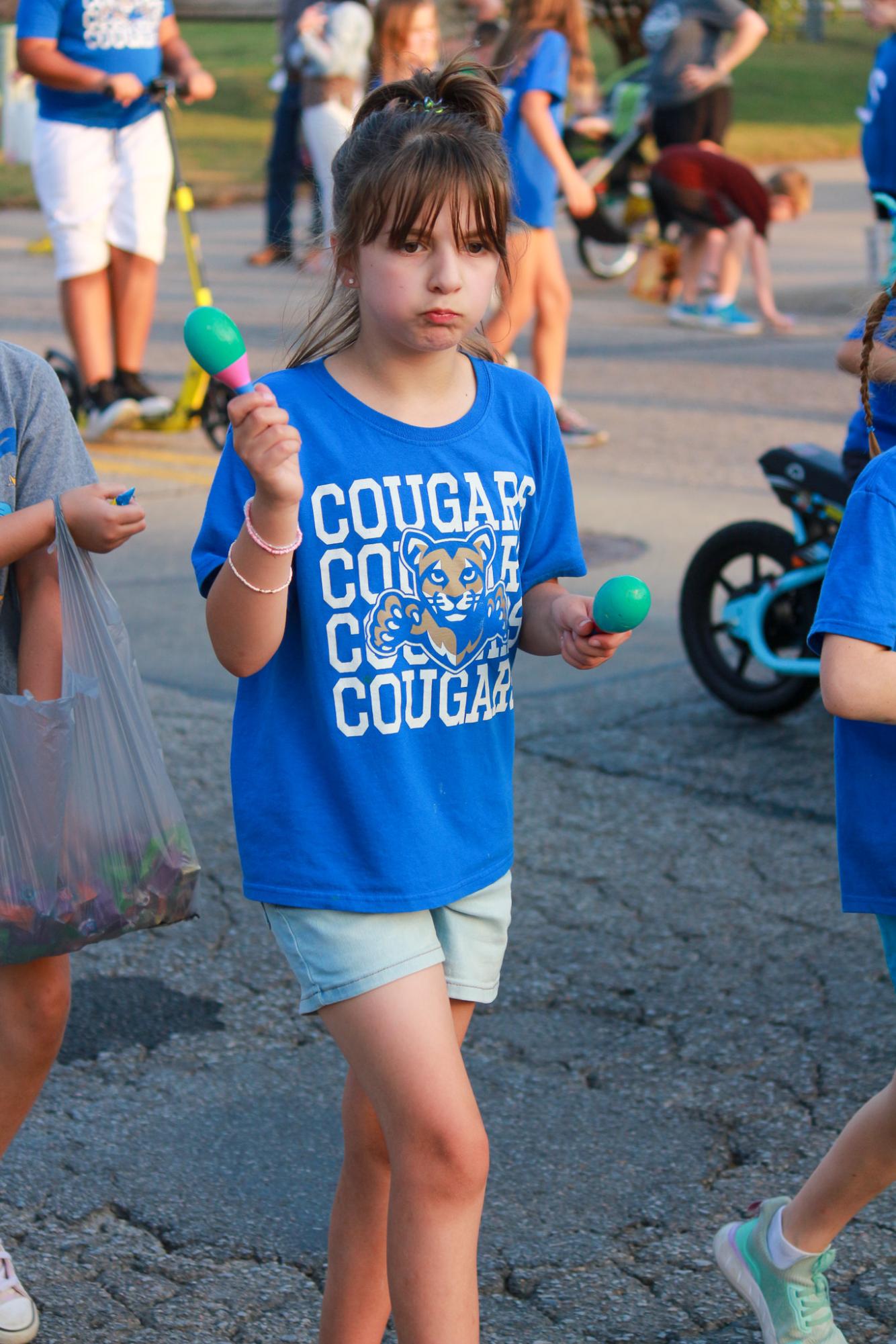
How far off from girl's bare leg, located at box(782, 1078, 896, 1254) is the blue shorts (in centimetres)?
19

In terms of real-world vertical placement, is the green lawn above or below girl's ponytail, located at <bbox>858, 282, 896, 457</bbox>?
below

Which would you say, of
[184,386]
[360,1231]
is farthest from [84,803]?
[184,386]

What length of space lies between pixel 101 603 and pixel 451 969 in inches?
27.6

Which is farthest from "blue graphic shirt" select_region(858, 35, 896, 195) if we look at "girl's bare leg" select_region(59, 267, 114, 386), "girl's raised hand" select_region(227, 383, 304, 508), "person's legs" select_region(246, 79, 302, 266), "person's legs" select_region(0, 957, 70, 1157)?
"person's legs" select_region(246, 79, 302, 266)

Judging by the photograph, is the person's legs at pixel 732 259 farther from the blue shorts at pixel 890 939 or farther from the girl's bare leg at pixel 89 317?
the blue shorts at pixel 890 939

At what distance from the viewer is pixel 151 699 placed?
5.32m

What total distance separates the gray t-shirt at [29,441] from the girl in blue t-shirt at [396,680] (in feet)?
1.24

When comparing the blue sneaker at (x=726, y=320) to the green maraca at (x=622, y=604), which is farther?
the blue sneaker at (x=726, y=320)

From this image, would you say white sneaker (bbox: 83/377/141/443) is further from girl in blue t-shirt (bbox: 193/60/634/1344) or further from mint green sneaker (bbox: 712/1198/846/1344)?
mint green sneaker (bbox: 712/1198/846/1344)

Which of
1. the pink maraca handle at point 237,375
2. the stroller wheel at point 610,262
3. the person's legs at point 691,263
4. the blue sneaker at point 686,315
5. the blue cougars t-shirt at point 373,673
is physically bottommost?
the stroller wheel at point 610,262

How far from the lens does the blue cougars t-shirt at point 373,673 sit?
2.15 metres

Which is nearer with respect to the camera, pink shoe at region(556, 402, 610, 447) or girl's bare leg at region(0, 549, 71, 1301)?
girl's bare leg at region(0, 549, 71, 1301)

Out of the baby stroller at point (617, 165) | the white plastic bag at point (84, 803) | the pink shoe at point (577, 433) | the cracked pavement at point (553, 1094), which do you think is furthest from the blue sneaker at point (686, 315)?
the white plastic bag at point (84, 803)

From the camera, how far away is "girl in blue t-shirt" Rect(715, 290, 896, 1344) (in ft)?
7.30
